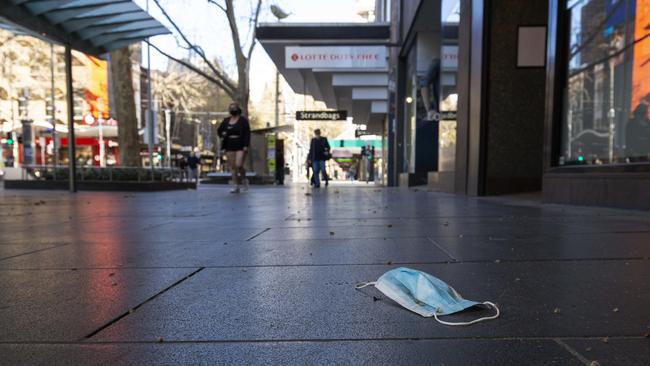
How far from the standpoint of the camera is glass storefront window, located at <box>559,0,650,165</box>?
554 centimetres

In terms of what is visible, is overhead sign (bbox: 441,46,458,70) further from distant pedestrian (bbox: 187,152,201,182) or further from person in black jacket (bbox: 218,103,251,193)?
distant pedestrian (bbox: 187,152,201,182)

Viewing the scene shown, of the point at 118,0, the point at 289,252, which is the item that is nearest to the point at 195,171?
the point at 118,0

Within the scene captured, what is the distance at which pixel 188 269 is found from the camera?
266 cm

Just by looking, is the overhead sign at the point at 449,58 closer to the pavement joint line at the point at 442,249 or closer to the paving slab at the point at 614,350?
the pavement joint line at the point at 442,249

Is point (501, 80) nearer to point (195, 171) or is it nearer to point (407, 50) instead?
point (407, 50)

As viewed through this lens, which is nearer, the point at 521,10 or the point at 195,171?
the point at 521,10

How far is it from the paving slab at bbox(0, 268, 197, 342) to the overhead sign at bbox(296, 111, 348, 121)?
19108 mm

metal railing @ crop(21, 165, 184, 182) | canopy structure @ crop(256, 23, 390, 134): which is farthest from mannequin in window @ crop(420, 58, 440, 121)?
metal railing @ crop(21, 165, 184, 182)

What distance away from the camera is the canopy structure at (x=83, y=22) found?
879 cm

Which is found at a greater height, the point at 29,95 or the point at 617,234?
the point at 29,95

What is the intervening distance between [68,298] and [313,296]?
1130 millimetres

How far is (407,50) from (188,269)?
635 inches

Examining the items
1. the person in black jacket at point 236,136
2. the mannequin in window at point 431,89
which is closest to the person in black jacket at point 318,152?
the mannequin in window at point 431,89

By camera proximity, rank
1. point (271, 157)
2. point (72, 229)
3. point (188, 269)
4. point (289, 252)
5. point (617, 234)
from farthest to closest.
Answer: point (271, 157), point (72, 229), point (617, 234), point (289, 252), point (188, 269)
